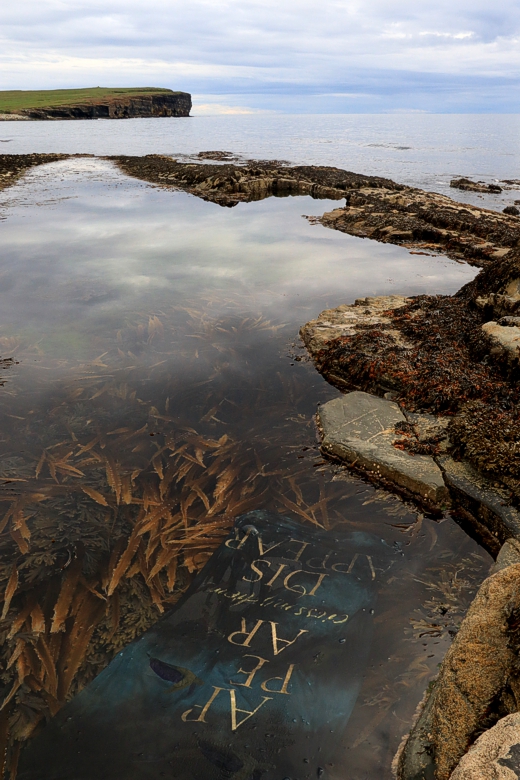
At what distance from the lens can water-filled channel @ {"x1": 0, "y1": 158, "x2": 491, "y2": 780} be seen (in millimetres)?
3707

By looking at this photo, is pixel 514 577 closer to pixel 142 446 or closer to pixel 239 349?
pixel 142 446

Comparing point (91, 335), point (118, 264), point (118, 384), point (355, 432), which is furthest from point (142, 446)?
point (118, 264)

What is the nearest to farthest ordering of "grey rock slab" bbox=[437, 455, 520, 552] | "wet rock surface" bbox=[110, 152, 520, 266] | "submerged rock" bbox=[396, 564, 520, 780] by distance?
"submerged rock" bbox=[396, 564, 520, 780] → "grey rock slab" bbox=[437, 455, 520, 552] → "wet rock surface" bbox=[110, 152, 520, 266]

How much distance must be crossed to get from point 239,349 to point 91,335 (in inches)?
115

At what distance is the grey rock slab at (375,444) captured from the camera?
549cm

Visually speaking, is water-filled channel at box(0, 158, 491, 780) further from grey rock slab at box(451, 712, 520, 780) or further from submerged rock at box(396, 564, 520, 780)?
grey rock slab at box(451, 712, 520, 780)

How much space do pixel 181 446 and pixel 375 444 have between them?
2.43 metres

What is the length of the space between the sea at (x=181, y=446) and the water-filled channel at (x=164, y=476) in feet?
0.06

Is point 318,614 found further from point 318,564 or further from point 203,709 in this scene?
point 203,709

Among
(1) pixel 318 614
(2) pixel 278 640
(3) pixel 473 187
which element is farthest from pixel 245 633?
(3) pixel 473 187

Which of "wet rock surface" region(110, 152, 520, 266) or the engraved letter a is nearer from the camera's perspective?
the engraved letter a

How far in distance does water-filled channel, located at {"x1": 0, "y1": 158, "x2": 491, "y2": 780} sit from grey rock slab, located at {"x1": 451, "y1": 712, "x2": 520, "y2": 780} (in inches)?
38.7

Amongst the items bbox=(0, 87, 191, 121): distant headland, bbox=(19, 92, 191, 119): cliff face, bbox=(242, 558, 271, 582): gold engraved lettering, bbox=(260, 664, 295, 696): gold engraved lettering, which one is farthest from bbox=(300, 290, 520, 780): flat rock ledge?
bbox=(19, 92, 191, 119): cliff face

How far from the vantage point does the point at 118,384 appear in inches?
307
